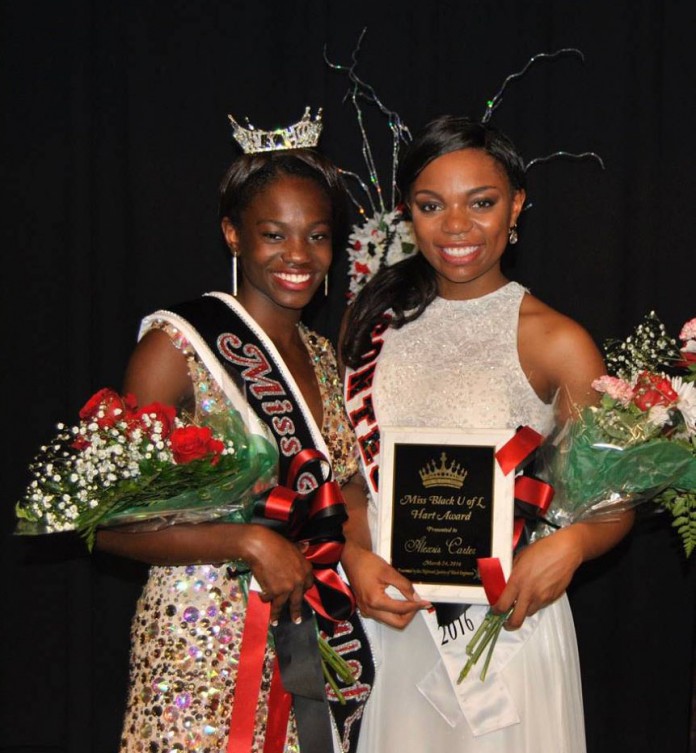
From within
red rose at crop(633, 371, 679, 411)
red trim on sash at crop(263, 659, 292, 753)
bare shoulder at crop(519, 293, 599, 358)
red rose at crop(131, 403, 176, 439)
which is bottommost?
red trim on sash at crop(263, 659, 292, 753)

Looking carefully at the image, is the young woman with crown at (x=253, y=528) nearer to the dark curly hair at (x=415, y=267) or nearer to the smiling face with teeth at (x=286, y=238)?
the smiling face with teeth at (x=286, y=238)

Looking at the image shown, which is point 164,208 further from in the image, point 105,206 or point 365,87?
point 365,87

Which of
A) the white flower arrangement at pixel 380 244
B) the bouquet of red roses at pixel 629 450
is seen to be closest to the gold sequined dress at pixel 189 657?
the bouquet of red roses at pixel 629 450

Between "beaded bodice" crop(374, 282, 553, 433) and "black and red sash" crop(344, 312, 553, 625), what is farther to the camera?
"beaded bodice" crop(374, 282, 553, 433)

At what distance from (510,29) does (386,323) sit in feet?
4.01

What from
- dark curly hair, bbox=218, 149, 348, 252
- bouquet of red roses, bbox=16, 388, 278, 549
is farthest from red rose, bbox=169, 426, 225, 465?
dark curly hair, bbox=218, 149, 348, 252

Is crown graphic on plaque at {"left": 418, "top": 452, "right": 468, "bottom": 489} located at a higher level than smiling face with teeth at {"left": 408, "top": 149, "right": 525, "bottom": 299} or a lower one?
lower

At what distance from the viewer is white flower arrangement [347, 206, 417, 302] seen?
2.84 metres

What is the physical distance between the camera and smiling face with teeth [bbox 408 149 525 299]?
2.17 m

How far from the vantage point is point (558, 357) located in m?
2.12

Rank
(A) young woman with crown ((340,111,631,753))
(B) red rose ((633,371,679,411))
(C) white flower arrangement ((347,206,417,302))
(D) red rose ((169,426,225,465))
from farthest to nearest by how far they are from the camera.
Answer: (C) white flower arrangement ((347,206,417,302)), (A) young woman with crown ((340,111,631,753)), (B) red rose ((633,371,679,411)), (D) red rose ((169,426,225,465))

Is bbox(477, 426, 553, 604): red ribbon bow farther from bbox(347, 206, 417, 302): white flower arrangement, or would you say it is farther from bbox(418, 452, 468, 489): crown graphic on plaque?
bbox(347, 206, 417, 302): white flower arrangement

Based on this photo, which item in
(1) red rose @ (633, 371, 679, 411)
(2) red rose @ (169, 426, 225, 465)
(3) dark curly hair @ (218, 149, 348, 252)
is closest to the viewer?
(2) red rose @ (169, 426, 225, 465)

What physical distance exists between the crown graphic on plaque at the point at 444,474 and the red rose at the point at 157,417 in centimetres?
52
